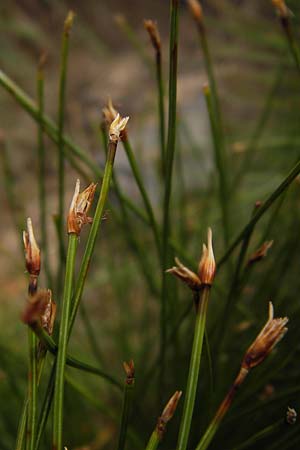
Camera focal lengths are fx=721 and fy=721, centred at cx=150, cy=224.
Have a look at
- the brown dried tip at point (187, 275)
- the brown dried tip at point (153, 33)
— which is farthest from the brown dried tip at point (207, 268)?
the brown dried tip at point (153, 33)

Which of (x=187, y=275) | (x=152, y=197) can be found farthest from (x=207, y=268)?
(x=152, y=197)

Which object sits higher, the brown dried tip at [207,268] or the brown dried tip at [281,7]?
the brown dried tip at [281,7]

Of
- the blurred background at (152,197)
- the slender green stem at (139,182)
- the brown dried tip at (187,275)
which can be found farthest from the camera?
the blurred background at (152,197)

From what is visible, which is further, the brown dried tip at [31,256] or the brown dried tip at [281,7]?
the brown dried tip at [281,7]

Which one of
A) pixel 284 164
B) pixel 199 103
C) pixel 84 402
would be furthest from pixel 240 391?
pixel 199 103

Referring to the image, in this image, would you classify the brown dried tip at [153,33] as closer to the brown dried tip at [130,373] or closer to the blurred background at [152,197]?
the blurred background at [152,197]

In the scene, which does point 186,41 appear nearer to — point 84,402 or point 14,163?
point 14,163

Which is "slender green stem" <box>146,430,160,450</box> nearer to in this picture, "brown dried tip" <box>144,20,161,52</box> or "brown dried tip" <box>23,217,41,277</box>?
"brown dried tip" <box>23,217,41,277</box>
